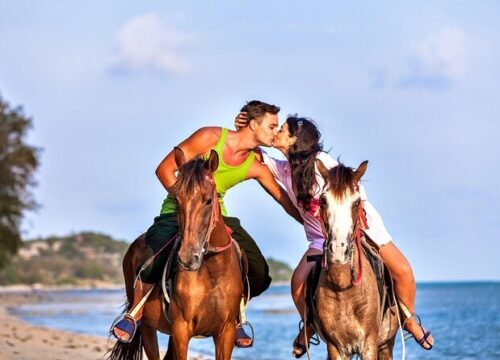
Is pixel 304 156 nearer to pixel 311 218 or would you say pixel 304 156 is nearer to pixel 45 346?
pixel 311 218

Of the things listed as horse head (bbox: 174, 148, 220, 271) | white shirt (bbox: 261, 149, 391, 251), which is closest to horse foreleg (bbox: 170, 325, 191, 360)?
horse head (bbox: 174, 148, 220, 271)

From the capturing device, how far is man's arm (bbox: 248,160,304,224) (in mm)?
9648

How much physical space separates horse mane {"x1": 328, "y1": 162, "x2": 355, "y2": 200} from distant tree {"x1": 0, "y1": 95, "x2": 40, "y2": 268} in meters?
36.0

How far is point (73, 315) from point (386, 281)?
2880cm

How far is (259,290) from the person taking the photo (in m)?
9.88

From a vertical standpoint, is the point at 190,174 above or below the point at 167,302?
above

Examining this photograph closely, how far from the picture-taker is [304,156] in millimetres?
9242

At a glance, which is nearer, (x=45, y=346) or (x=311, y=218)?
(x=311, y=218)

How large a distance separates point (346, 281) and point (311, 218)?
113 centimetres

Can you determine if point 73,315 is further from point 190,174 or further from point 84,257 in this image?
point 84,257

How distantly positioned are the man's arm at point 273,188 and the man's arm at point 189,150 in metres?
0.48

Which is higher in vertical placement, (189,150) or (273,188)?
(189,150)

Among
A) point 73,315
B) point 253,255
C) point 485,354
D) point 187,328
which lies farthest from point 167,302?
point 73,315

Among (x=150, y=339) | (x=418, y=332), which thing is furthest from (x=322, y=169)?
(x=150, y=339)
